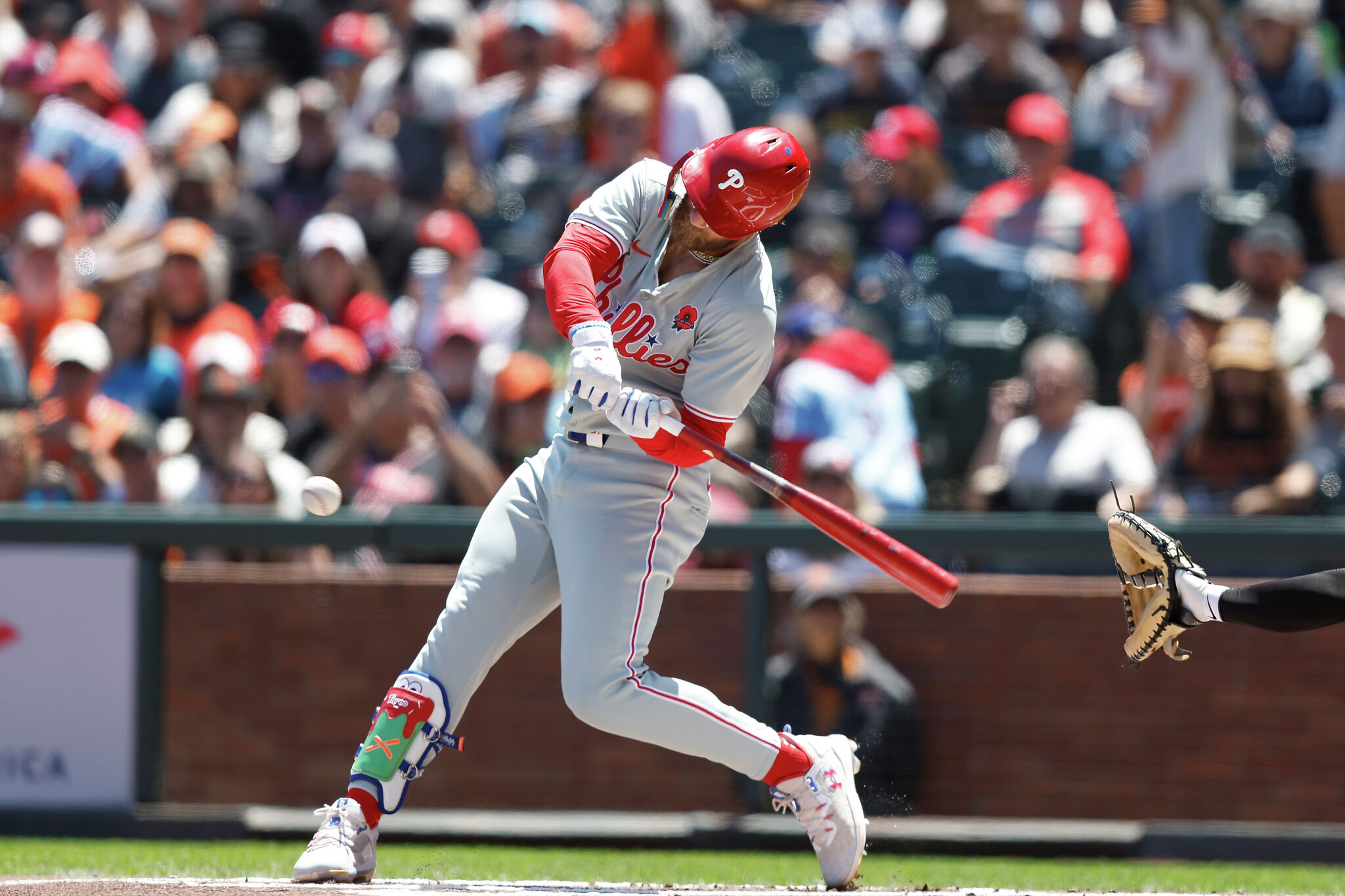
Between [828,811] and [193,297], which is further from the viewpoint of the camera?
[193,297]

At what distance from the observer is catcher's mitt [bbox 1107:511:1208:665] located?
3.53 metres

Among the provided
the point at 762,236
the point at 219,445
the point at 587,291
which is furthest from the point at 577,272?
the point at 762,236

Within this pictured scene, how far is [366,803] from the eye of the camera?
3.39m

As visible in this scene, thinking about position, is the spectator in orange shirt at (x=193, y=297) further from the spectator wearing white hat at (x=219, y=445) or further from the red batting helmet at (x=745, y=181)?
the red batting helmet at (x=745, y=181)

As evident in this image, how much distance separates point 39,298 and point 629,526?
4672 millimetres

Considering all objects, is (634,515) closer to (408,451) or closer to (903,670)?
(903,670)

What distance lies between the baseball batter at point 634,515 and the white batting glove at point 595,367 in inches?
2.6

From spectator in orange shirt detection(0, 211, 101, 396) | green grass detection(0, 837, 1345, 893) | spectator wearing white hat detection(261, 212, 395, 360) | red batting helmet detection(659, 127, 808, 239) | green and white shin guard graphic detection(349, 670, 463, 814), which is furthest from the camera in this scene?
spectator in orange shirt detection(0, 211, 101, 396)

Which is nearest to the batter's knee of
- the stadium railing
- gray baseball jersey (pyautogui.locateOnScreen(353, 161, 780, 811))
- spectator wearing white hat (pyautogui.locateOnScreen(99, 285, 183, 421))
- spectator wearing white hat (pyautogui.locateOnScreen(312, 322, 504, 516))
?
gray baseball jersey (pyautogui.locateOnScreen(353, 161, 780, 811))

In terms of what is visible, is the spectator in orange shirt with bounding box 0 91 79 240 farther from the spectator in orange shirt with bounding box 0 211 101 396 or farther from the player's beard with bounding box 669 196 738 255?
the player's beard with bounding box 669 196 738 255

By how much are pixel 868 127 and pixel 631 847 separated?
12.7ft

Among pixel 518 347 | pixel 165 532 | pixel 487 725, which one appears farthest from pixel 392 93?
pixel 487 725

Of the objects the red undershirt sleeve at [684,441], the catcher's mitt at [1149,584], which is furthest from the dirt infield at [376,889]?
the red undershirt sleeve at [684,441]

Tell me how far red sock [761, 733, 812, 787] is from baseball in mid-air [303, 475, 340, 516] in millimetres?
1170
